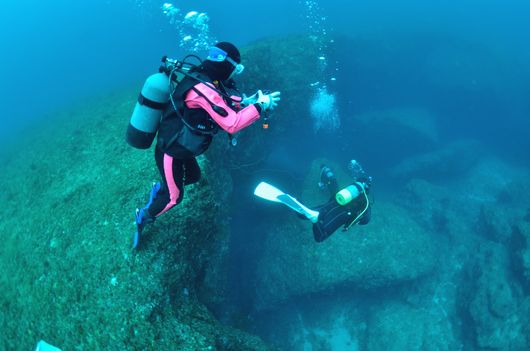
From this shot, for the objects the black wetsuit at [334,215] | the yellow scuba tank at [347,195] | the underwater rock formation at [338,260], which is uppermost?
the yellow scuba tank at [347,195]

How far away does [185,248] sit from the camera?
6555 millimetres

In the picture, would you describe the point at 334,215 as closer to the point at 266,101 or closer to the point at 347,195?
the point at 347,195

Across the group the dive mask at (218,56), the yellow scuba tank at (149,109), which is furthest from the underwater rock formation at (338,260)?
the dive mask at (218,56)

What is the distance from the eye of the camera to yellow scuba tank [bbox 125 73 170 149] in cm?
418

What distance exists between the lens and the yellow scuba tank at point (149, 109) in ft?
13.7

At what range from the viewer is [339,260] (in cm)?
1203

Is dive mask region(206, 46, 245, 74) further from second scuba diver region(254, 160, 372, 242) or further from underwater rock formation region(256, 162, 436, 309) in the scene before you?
underwater rock formation region(256, 162, 436, 309)

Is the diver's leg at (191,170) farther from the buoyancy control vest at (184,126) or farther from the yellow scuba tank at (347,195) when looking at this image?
the yellow scuba tank at (347,195)

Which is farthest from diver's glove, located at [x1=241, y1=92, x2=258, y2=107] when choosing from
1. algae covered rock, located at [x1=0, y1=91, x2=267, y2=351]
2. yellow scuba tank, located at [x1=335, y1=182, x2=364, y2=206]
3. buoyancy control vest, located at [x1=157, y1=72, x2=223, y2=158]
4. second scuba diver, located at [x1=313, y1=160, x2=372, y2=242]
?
second scuba diver, located at [x1=313, y1=160, x2=372, y2=242]

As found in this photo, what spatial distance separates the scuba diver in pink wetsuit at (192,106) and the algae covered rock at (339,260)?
8927 millimetres

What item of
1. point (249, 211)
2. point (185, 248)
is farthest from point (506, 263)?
point (185, 248)

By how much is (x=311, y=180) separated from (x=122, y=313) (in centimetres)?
1016

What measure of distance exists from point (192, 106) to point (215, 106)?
1.08 ft

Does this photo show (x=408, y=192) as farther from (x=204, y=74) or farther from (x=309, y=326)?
(x=204, y=74)
